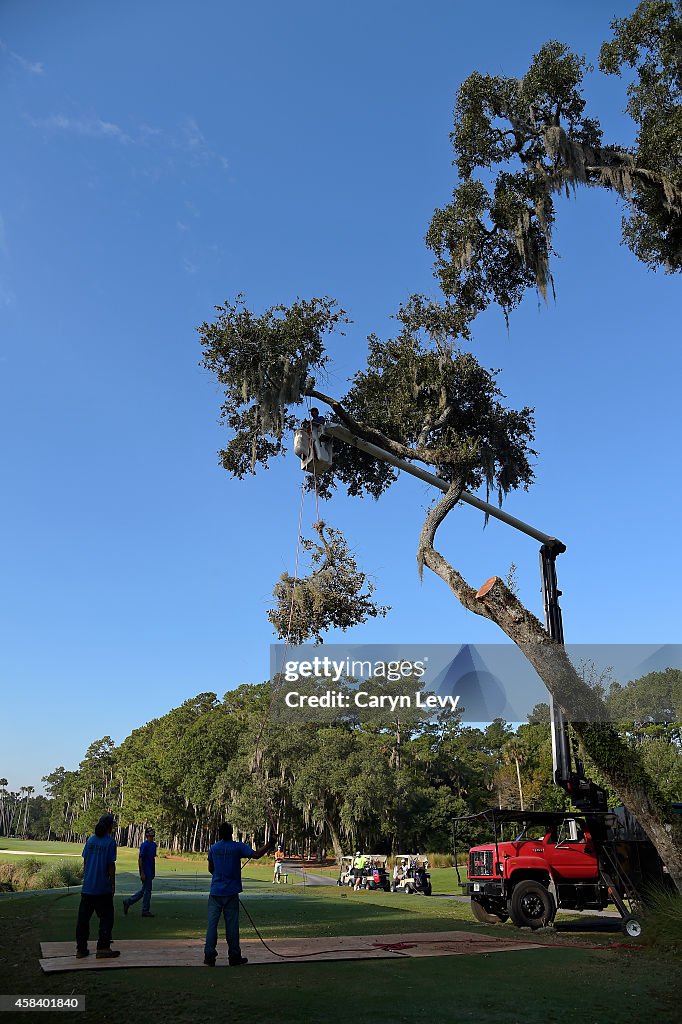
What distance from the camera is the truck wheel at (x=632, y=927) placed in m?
11.7

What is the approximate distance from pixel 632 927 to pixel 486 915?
157 inches

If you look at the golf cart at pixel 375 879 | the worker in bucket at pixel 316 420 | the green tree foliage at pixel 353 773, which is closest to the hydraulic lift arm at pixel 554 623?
the worker in bucket at pixel 316 420

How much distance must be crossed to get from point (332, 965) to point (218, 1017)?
2735mm

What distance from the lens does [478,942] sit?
1038 cm

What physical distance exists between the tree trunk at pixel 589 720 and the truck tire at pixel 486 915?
436 cm

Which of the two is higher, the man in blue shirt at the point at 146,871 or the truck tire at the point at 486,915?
the man in blue shirt at the point at 146,871

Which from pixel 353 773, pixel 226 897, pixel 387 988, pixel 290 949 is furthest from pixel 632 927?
pixel 353 773

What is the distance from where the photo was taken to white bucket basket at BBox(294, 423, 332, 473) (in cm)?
1166

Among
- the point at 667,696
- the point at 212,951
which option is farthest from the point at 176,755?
the point at 212,951

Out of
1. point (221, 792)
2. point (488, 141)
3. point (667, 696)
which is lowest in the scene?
point (221, 792)

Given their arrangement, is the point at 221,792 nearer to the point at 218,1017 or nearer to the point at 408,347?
the point at 408,347

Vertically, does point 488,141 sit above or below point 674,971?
above

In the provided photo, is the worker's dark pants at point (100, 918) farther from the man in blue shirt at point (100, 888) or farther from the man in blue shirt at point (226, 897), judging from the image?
the man in blue shirt at point (226, 897)

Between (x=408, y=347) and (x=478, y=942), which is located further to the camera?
(x=408, y=347)
